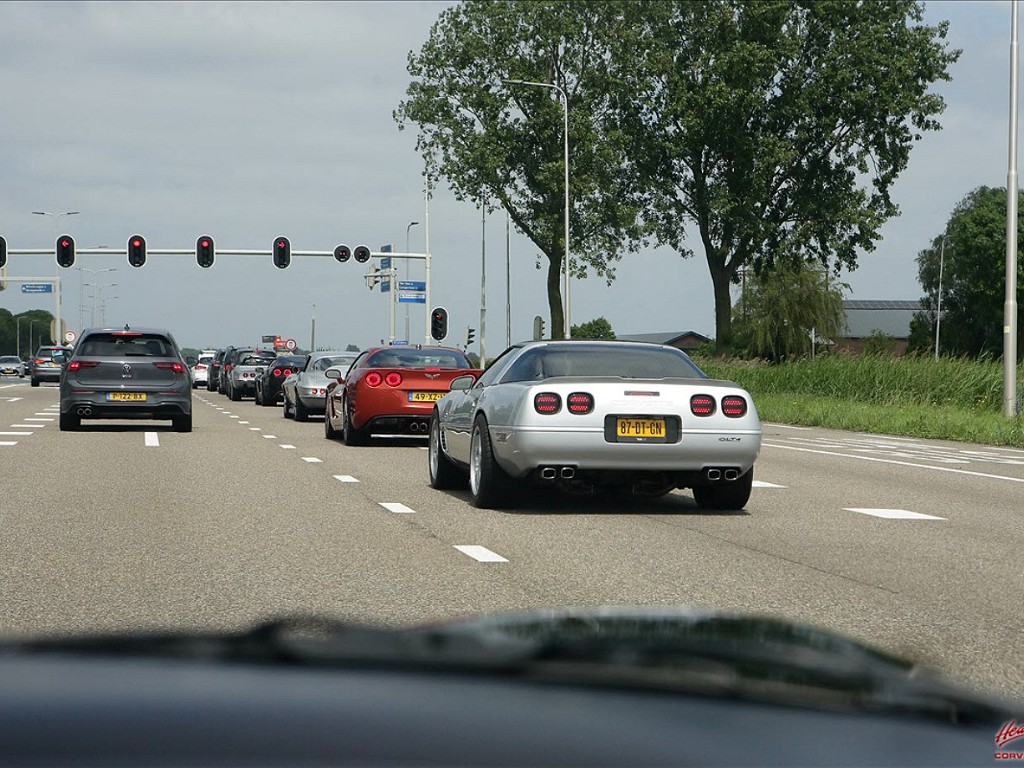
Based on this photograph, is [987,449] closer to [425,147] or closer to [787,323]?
[425,147]

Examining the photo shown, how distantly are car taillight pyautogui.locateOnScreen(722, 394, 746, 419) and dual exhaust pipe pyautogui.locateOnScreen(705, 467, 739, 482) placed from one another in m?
0.40

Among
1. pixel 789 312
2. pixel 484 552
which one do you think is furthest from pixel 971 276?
pixel 484 552

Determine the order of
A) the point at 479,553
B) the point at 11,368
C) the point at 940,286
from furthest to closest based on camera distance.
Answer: the point at 11,368 → the point at 940,286 → the point at 479,553

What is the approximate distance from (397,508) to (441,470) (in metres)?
1.91

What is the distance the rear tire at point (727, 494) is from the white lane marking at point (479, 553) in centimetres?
304

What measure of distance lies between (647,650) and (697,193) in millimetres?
53037

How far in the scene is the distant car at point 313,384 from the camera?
29391 mm

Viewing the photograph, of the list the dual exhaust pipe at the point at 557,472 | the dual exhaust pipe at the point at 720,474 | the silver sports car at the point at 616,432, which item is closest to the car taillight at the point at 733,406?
the silver sports car at the point at 616,432

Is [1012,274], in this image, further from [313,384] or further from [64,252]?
[64,252]

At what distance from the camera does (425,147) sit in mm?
56906

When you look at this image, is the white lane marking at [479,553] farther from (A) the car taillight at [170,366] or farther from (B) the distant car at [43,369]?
(B) the distant car at [43,369]

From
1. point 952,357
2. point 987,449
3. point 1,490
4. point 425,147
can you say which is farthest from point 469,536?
point 425,147

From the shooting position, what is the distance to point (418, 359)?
21.0 meters

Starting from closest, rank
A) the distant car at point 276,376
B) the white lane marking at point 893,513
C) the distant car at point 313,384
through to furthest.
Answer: the white lane marking at point 893,513 → the distant car at point 313,384 → the distant car at point 276,376
